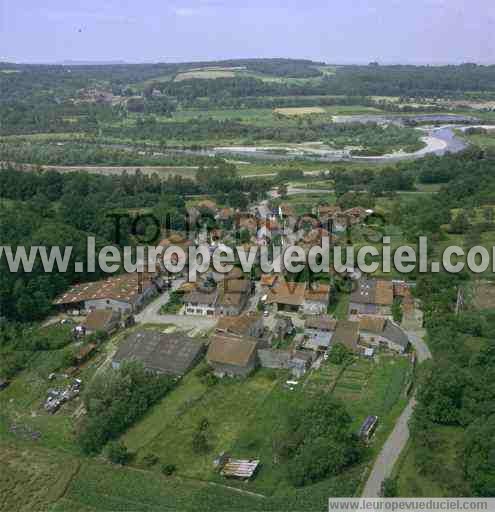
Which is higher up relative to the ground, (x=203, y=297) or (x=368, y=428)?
(x=203, y=297)

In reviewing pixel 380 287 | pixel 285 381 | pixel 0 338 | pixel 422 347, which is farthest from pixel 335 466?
pixel 0 338

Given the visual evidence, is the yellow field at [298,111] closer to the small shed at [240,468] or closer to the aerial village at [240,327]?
the aerial village at [240,327]

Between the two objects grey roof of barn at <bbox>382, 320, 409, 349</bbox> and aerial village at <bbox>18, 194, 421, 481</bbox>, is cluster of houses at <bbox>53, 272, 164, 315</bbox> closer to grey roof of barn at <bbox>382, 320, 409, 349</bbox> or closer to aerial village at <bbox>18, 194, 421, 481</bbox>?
aerial village at <bbox>18, 194, 421, 481</bbox>

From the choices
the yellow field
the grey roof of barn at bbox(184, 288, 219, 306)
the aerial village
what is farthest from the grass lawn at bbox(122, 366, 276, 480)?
the yellow field

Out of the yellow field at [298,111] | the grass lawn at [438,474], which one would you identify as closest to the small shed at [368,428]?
the grass lawn at [438,474]

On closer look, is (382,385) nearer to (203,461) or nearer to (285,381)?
(285,381)

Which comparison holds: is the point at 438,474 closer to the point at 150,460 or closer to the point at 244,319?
the point at 150,460

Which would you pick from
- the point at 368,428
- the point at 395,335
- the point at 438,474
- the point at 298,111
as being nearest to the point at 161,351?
the point at 368,428
